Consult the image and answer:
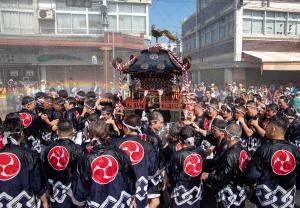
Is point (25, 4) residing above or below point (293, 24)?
above

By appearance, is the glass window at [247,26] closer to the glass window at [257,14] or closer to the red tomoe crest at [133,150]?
the glass window at [257,14]

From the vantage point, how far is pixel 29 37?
76.9ft

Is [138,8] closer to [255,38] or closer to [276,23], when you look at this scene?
[255,38]

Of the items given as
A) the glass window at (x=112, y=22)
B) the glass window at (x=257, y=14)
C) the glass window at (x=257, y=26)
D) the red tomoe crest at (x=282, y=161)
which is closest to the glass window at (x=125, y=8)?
the glass window at (x=112, y=22)

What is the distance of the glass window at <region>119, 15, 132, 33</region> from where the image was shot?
30.0 m

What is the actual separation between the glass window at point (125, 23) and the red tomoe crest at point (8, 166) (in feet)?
93.3

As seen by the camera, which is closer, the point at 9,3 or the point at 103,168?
the point at 103,168

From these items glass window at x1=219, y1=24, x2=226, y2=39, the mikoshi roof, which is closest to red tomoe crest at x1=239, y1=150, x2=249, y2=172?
the mikoshi roof

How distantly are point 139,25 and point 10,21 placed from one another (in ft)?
44.6

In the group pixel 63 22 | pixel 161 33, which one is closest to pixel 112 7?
pixel 63 22

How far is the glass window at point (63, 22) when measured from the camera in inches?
1120

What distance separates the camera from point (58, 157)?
3.78 metres

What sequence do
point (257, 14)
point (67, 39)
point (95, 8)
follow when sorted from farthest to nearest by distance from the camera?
point (95, 8)
point (257, 14)
point (67, 39)

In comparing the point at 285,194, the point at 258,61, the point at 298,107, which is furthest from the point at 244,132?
the point at 258,61
